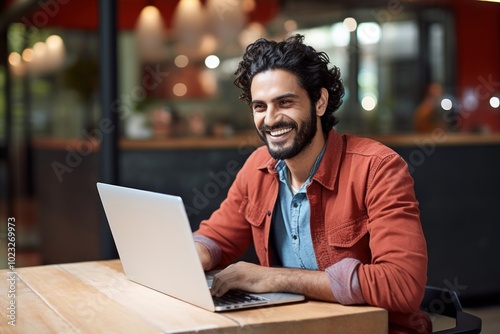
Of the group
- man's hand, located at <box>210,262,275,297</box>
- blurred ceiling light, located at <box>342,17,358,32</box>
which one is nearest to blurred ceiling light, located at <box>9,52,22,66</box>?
blurred ceiling light, located at <box>342,17,358,32</box>

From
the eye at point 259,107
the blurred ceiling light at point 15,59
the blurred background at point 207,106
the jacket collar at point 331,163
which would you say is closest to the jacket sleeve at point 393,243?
the jacket collar at point 331,163

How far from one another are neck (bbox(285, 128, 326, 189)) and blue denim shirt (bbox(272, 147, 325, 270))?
0.7 inches

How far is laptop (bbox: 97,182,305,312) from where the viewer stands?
1.59 meters

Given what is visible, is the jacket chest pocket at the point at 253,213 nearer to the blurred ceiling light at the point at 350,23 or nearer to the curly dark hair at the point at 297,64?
the curly dark hair at the point at 297,64

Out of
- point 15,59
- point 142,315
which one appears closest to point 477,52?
point 15,59

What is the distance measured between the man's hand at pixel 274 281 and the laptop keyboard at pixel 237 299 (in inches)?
0.7

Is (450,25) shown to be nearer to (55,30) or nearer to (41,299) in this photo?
(55,30)

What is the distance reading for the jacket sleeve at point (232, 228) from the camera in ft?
7.53

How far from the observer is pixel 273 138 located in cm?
204

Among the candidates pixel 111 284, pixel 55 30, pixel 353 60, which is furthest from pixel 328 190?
pixel 55 30

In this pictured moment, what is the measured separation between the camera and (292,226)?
6.91ft

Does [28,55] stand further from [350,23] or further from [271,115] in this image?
[271,115]

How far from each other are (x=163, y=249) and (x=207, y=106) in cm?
962

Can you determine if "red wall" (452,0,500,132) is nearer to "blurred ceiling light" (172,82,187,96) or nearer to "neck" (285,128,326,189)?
"blurred ceiling light" (172,82,187,96)
